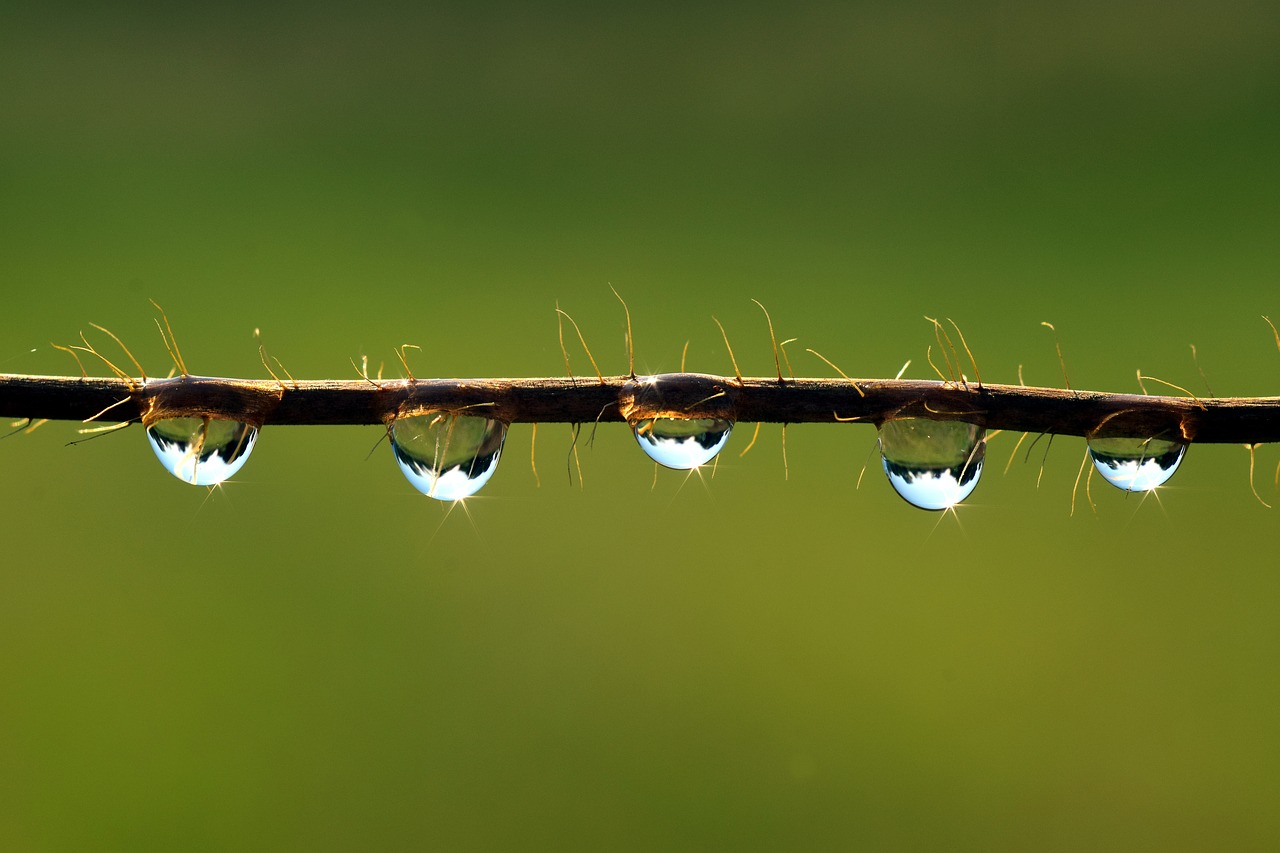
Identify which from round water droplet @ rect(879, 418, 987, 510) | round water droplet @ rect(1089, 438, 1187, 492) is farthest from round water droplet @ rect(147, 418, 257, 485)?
round water droplet @ rect(1089, 438, 1187, 492)

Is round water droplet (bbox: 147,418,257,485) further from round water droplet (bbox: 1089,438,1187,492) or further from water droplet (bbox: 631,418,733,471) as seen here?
round water droplet (bbox: 1089,438,1187,492)

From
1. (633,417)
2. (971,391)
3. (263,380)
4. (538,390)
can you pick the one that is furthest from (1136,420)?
(263,380)

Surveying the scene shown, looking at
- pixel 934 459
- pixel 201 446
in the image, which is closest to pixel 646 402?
pixel 934 459

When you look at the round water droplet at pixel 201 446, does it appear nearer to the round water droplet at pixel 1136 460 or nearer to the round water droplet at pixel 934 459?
the round water droplet at pixel 934 459

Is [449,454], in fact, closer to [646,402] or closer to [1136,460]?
[646,402]

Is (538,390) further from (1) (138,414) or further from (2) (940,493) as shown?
(2) (940,493)
